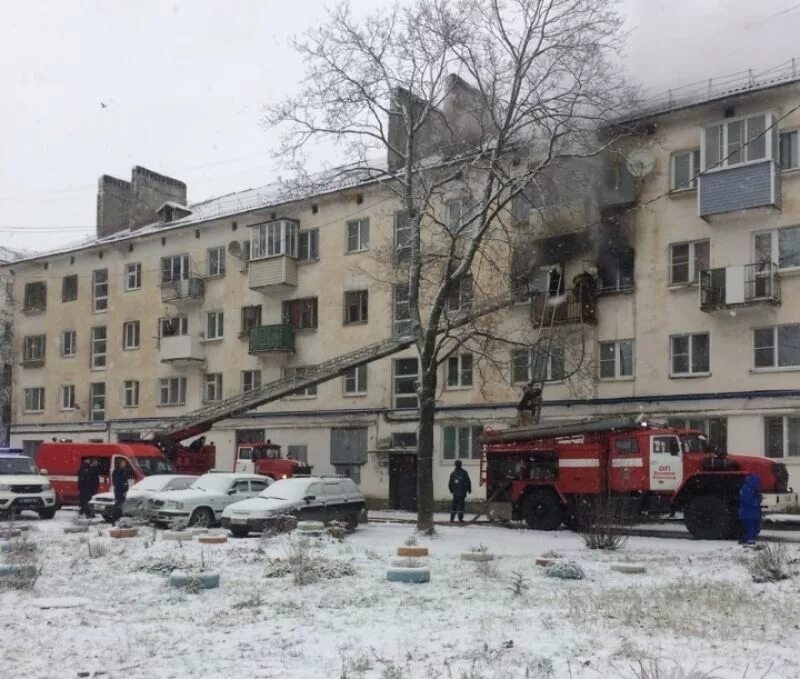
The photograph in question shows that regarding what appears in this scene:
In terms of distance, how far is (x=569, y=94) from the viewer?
2130 centimetres

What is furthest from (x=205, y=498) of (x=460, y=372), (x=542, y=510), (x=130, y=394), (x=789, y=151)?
(x=130, y=394)

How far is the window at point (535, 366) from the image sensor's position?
27.9 meters

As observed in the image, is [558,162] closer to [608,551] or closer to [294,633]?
[608,551]

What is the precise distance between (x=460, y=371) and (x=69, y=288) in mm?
23405

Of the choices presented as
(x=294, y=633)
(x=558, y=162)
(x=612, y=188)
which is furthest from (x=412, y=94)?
(x=294, y=633)

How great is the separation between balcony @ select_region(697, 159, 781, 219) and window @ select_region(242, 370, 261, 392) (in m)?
18.9

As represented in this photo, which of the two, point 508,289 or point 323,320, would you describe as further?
point 323,320

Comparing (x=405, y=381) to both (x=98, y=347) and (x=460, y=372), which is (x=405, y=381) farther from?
(x=98, y=347)

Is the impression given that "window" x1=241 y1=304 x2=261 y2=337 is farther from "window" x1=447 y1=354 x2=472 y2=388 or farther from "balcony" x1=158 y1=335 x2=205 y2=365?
"window" x1=447 y1=354 x2=472 y2=388

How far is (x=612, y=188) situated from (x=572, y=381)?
20.3ft

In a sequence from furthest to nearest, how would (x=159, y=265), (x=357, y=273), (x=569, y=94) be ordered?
(x=159, y=265)
(x=357, y=273)
(x=569, y=94)

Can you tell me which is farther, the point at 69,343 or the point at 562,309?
Answer: the point at 69,343

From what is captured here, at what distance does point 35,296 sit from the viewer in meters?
46.6

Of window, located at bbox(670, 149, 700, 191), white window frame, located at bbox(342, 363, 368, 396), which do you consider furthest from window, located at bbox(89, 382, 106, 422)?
window, located at bbox(670, 149, 700, 191)
